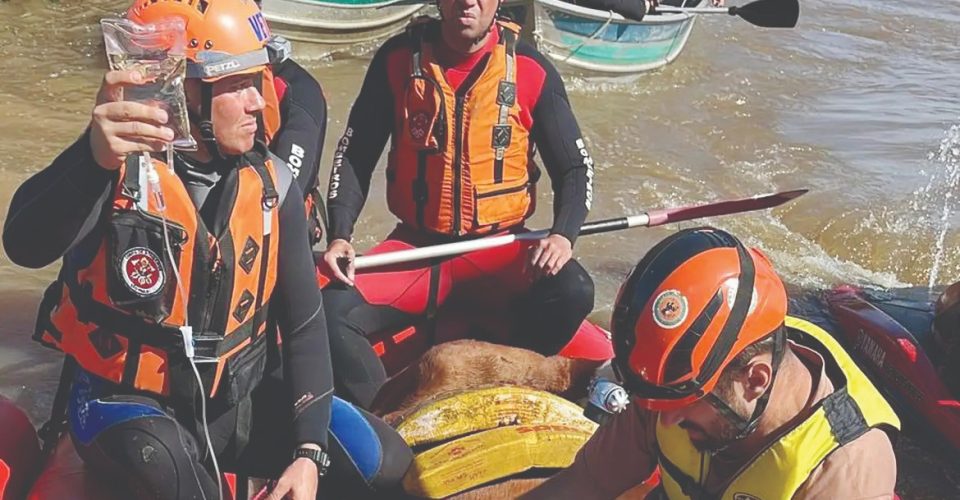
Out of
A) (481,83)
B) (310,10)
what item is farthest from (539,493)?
(310,10)

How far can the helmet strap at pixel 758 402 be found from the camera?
2.16m

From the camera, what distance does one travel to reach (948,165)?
8.02m

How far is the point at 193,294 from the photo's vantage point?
2400 mm

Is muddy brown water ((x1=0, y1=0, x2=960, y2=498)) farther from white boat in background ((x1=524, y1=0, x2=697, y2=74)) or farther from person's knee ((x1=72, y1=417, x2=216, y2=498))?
person's knee ((x1=72, y1=417, x2=216, y2=498))

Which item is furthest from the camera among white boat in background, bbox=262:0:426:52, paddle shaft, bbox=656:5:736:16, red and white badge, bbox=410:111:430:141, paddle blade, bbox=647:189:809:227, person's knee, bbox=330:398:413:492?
paddle shaft, bbox=656:5:736:16

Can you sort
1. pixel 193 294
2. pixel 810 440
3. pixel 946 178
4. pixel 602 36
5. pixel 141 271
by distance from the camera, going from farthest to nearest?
pixel 602 36, pixel 946 178, pixel 193 294, pixel 141 271, pixel 810 440

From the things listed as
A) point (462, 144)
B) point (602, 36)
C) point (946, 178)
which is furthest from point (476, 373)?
point (602, 36)

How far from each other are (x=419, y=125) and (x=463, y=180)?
24 cm

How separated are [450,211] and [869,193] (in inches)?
180

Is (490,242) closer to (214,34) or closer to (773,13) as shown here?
(214,34)

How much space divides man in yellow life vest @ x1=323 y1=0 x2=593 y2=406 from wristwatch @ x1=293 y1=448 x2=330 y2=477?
973 millimetres

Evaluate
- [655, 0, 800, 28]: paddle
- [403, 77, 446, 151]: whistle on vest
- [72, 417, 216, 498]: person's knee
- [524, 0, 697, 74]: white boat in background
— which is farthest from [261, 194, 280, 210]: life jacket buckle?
[524, 0, 697, 74]: white boat in background

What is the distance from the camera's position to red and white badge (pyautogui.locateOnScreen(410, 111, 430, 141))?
3.69 m

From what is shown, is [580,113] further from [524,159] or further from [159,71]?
[159,71]
